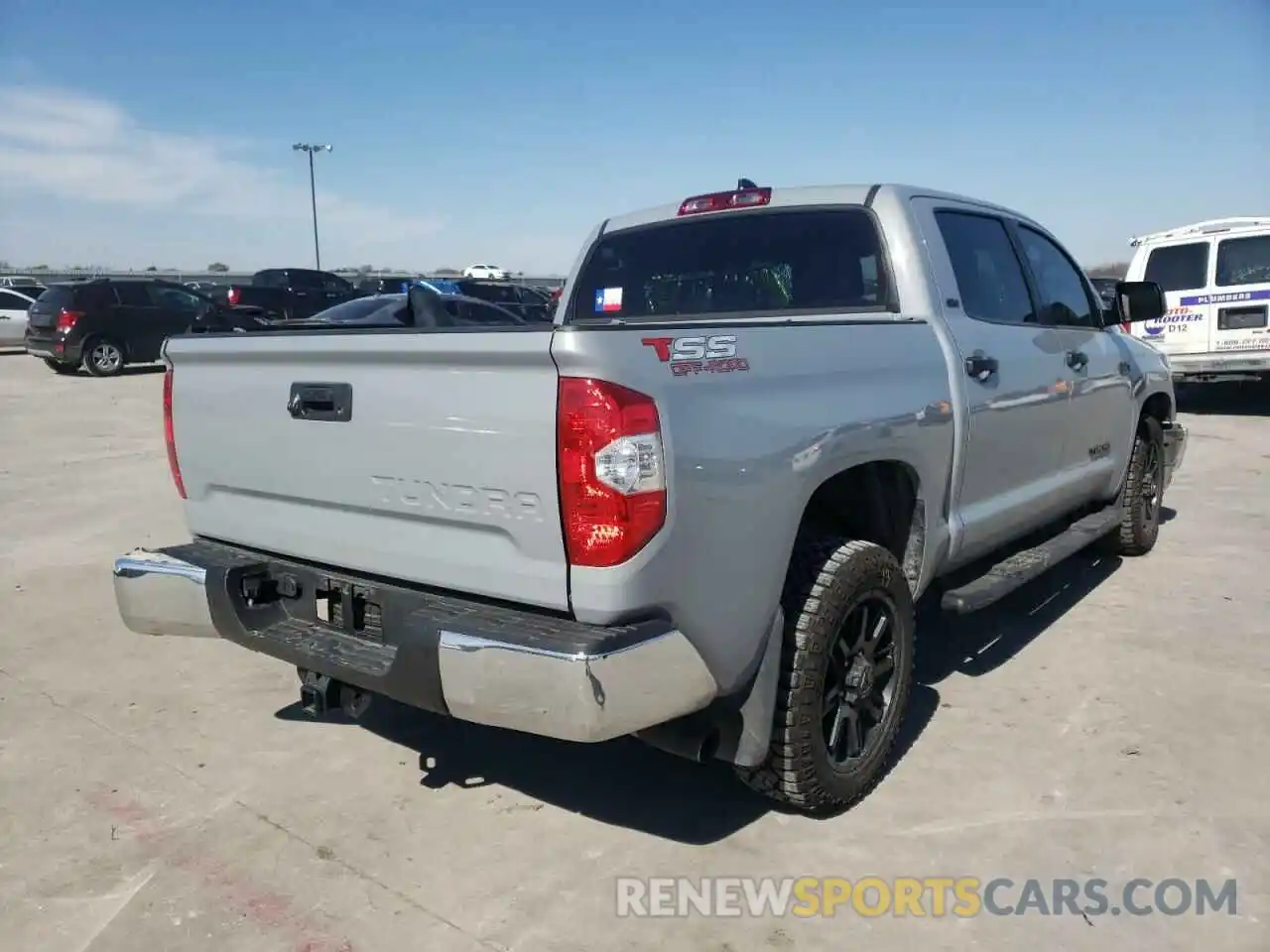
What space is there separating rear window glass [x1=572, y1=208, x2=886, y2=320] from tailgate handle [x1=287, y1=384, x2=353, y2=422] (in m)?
1.70

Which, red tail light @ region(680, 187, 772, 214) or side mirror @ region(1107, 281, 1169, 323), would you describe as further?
side mirror @ region(1107, 281, 1169, 323)

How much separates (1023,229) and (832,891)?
328cm

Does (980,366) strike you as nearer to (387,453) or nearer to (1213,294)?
(387,453)

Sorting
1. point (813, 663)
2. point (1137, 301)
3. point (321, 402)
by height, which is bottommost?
point (813, 663)

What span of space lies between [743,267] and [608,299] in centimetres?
70

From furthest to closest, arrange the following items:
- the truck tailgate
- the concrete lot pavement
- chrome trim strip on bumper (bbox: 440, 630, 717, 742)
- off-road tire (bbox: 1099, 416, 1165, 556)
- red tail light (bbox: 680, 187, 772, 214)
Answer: off-road tire (bbox: 1099, 416, 1165, 556) < red tail light (bbox: 680, 187, 772, 214) < the concrete lot pavement < the truck tailgate < chrome trim strip on bumper (bbox: 440, 630, 717, 742)

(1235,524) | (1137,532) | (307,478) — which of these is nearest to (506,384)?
(307,478)

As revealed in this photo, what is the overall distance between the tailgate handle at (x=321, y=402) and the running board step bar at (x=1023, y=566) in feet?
6.98

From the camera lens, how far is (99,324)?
17641mm

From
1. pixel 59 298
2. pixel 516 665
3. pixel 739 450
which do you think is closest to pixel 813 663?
pixel 739 450

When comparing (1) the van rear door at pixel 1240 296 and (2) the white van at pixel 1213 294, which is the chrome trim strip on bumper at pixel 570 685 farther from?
(1) the van rear door at pixel 1240 296

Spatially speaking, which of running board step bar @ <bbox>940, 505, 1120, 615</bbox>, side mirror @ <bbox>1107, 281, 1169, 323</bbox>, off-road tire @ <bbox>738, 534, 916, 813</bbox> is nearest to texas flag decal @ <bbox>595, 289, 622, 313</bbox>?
off-road tire @ <bbox>738, 534, 916, 813</bbox>

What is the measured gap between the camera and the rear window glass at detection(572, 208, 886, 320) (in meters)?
3.78

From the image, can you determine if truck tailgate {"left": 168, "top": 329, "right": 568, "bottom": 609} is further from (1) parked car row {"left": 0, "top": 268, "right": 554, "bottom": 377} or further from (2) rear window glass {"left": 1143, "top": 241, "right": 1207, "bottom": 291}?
(1) parked car row {"left": 0, "top": 268, "right": 554, "bottom": 377}
